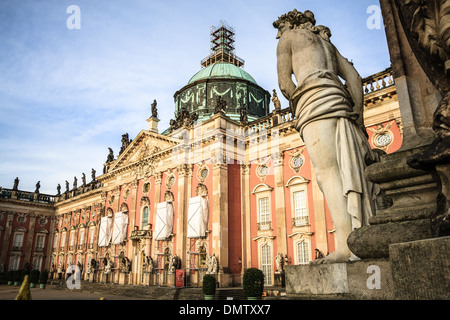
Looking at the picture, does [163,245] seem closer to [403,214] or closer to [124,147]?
[124,147]

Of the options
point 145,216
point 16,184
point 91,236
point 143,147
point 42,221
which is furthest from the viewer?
point 16,184

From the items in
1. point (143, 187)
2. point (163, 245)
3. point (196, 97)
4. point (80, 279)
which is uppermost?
point (196, 97)

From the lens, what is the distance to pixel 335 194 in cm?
356

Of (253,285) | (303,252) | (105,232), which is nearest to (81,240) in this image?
(105,232)

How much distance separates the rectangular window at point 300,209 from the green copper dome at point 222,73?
15428mm

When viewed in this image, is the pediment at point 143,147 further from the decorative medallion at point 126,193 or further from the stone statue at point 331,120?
the stone statue at point 331,120

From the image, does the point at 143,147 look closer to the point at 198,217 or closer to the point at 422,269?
the point at 198,217

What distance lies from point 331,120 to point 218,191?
2007 centimetres

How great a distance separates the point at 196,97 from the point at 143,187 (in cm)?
970

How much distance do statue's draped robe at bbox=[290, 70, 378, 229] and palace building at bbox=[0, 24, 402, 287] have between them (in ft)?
50.1

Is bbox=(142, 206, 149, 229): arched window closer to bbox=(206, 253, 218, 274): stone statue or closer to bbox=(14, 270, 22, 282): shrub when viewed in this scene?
bbox=(206, 253, 218, 274): stone statue

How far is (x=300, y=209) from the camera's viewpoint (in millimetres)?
21078

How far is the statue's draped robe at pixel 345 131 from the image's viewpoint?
11.2 ft
